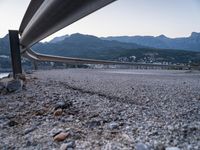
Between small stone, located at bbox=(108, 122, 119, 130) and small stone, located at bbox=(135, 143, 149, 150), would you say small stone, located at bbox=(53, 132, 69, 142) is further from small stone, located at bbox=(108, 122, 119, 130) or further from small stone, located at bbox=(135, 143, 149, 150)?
small stone, located at bbox=(135, 143, 149, 150)

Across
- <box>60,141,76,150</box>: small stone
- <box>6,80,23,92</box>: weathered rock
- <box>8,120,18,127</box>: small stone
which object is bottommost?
<box>8,120,18,127</box>: small stone

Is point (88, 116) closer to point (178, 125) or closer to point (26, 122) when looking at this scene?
point (26, 122)

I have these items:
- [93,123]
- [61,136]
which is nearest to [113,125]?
[93,123]

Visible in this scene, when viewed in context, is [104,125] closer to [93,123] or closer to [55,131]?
[93,123]

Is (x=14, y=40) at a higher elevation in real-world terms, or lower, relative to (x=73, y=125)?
higher

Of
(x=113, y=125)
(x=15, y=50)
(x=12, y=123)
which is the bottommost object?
(x=12, y=123)

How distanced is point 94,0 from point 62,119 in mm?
2107

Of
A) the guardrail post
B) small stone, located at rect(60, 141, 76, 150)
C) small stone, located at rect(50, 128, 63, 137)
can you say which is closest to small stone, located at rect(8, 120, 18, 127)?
small stone, located at rect(50, 128, 63, 137)

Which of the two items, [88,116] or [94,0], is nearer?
[88,116]

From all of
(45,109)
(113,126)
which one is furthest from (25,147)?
(45,109)

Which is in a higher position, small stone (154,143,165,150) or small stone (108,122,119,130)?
small stone (108,122,119,130)

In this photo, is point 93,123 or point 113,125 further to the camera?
point 93,123

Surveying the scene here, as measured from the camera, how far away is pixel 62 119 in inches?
172

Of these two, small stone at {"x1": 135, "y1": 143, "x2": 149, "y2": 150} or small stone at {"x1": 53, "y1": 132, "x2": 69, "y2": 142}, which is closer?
small stone at {"x1": 135, "y1": 143, "x2": 149, "y2": 150}
